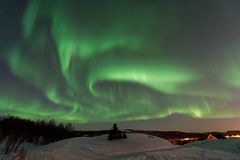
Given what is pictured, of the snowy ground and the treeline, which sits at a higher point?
the treeline

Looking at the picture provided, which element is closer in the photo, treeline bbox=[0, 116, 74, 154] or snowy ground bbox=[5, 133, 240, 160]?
snowy ground bbox=[5, 133, 240, 160]

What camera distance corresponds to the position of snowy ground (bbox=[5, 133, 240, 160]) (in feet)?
44.2

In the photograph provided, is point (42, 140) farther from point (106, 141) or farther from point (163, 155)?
point (163, 155)

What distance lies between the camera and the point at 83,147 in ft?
77.9

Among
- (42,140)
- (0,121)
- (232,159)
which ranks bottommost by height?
(232,159)

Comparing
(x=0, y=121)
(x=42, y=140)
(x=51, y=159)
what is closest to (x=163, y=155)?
(x=51, y=159)

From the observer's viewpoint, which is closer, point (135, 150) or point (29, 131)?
point (135, 150)

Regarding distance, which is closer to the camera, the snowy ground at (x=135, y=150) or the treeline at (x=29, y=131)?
the snowy ground at (x=135, y=150)

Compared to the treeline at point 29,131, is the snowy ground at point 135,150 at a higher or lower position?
lower

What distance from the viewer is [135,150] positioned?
24422mm

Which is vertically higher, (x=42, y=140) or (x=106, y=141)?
(x=42, y=140)

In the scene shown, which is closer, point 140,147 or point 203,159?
point 203,159

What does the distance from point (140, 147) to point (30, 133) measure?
6143 centimetres

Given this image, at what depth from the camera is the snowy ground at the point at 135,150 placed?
13477 mm
